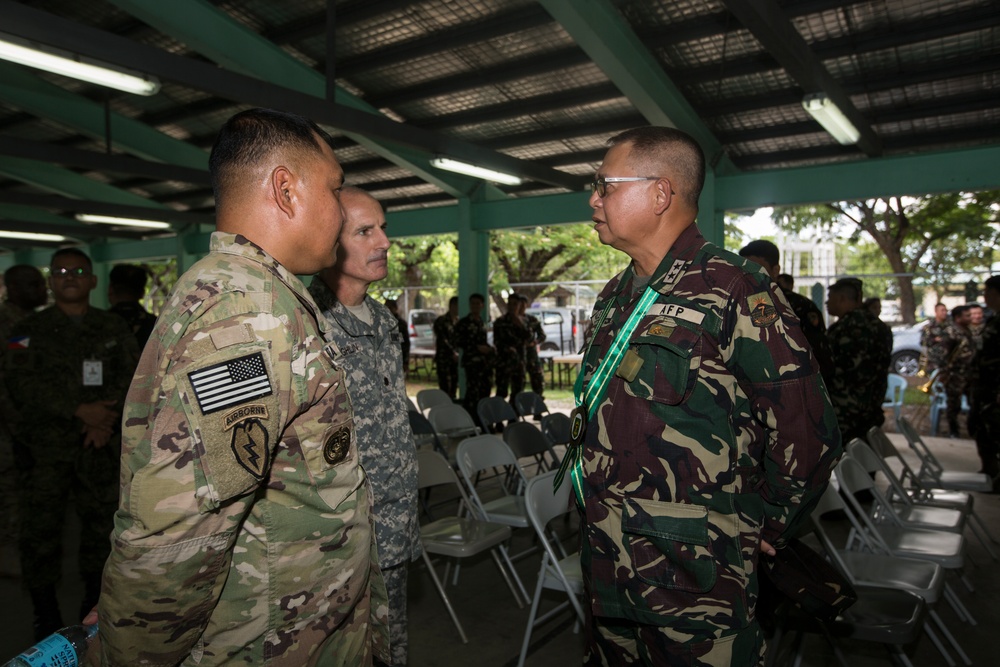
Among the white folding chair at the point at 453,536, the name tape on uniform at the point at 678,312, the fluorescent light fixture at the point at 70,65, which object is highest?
the fluorescent light fixture at the point at 70,65

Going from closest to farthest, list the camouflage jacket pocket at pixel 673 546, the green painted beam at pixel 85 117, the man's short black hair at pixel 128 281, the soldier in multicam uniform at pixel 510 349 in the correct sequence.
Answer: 1. the camouflage jacket pocket at pixel 673 546
2. the man's short black hair at pixel 128 281
3. the green painted beam at pixel 85 117
4. the soldier in multicam uniform at pixel 510 349

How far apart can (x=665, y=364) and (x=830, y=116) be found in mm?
5433

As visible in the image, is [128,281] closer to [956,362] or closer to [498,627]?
[498,627]

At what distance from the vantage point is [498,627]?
11.1 ft

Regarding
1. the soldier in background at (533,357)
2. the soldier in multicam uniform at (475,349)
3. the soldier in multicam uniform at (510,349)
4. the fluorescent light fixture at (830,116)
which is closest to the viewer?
the fluorescent light fixture at (830,116)

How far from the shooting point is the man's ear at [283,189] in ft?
3.97

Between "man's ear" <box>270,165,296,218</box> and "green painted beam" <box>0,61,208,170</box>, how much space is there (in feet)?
31.4

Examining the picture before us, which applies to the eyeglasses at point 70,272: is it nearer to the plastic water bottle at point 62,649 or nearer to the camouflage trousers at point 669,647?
the plastic water bottle at point 62,649

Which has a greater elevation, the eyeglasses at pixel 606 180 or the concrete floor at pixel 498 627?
the eyeglasses at pixel 606 180

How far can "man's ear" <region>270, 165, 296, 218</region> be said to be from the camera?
47.6 inches

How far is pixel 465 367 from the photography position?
359 inches

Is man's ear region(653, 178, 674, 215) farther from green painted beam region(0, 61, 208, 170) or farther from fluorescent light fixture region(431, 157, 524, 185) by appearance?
green painted beam region(0, 61, 208, 170)

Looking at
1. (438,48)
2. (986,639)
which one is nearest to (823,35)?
(438,48)

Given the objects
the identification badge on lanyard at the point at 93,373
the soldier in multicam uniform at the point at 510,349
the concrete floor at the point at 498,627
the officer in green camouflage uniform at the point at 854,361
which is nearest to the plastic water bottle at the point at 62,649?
the concrete floor at the point at 498,627
